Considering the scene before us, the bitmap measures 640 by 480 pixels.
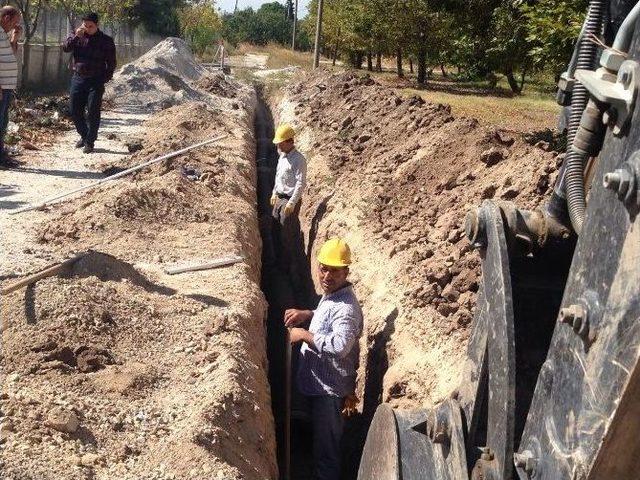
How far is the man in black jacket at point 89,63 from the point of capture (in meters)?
11.7

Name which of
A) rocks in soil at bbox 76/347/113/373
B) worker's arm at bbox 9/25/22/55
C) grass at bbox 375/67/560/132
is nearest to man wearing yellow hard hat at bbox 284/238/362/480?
rocks in soil at bbox 76/347/113/373

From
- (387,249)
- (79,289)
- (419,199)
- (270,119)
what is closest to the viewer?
(79,289)

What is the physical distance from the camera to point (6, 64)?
10320mm

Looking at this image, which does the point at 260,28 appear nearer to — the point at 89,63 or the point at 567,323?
the point at 89,63

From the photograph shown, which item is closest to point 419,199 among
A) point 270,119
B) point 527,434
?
point 527,434

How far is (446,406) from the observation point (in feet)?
11.1

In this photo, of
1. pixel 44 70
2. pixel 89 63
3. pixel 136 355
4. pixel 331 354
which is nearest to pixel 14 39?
pixel 89 63

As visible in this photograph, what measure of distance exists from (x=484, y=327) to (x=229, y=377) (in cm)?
257

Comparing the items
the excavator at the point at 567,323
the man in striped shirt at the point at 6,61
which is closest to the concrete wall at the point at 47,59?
the man in striped shirt at the point at 6,61

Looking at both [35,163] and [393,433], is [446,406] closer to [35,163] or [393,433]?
[393,433]

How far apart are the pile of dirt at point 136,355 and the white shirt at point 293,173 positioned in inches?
42.6

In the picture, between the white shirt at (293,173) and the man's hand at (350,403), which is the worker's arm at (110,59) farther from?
the man's hand at (350,403)

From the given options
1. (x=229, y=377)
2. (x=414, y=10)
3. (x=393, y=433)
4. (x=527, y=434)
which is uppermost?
(x=414, y=10)

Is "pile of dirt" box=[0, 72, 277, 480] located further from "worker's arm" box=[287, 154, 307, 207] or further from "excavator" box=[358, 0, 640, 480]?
"excavator" box=[358, 0, 640, 480]
